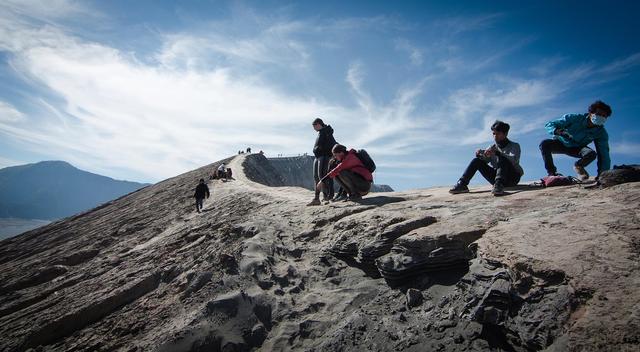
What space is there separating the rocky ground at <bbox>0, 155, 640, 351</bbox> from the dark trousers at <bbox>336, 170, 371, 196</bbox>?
1.69 ft

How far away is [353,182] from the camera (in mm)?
7047

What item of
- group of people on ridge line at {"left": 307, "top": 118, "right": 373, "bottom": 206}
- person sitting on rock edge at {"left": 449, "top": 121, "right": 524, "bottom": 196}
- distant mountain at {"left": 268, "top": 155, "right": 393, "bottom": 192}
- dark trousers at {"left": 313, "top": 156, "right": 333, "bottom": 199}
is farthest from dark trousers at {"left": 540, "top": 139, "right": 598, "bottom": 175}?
distant mountain at {"left": 268, "top": 155, "right": 393, "bottom": 192}

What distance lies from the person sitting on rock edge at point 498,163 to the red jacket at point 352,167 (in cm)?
193

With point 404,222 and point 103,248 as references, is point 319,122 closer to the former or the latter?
point 404,222

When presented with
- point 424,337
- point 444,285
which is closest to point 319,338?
point 424,337

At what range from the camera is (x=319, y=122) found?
7859 millimetres

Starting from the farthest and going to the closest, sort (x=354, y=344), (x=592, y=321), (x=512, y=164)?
1. (x=512, y=164)
2. (x=354, y=344)
3. (x=592, y=321)

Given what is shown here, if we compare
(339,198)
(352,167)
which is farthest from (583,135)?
(339,198)

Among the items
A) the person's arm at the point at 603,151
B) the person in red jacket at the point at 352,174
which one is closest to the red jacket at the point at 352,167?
the person in red jacket at the point at 352,174

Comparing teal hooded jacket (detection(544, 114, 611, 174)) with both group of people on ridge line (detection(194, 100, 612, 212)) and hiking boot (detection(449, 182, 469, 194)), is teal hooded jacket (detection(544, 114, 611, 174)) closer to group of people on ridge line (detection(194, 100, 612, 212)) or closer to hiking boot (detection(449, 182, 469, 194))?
group of people on ridge line (detection(194, 100, 612, 212))

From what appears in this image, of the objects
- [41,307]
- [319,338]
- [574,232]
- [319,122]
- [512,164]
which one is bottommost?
[41,307]

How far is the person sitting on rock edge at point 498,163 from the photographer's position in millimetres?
5469

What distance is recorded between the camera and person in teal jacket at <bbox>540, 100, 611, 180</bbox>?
16.9 feet

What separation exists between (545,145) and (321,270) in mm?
4829
